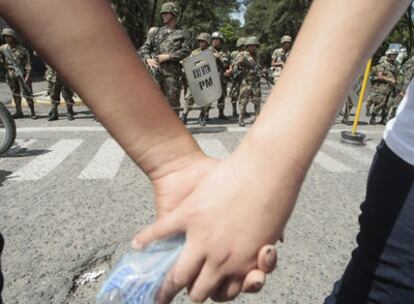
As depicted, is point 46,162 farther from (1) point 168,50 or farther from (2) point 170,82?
(1) point 168,50

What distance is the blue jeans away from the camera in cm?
99

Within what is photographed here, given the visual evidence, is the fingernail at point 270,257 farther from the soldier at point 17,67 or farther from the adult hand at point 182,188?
the soldier at point 17,67

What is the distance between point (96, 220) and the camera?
283cm

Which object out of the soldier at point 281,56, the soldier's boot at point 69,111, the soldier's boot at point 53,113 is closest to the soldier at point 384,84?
the soldier at point 281,56

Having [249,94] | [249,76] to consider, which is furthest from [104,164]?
[249,76]

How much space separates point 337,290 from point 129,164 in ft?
11.6

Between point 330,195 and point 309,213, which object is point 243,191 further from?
point 330,195

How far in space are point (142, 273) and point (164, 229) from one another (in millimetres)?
109

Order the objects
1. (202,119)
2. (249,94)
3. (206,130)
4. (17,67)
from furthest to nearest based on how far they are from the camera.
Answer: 1. (249,94)
2. (17,67)
3. (202,119)
4. (206,130)

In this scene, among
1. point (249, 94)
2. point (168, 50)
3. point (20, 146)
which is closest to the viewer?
point (20, 146)

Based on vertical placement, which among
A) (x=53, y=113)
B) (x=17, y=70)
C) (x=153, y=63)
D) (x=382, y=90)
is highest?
(x=153, y=63)

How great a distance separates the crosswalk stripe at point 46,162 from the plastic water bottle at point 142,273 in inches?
141

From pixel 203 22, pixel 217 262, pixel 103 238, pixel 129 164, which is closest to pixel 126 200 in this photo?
pixel 103 238

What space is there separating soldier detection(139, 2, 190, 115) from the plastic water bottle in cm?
586
